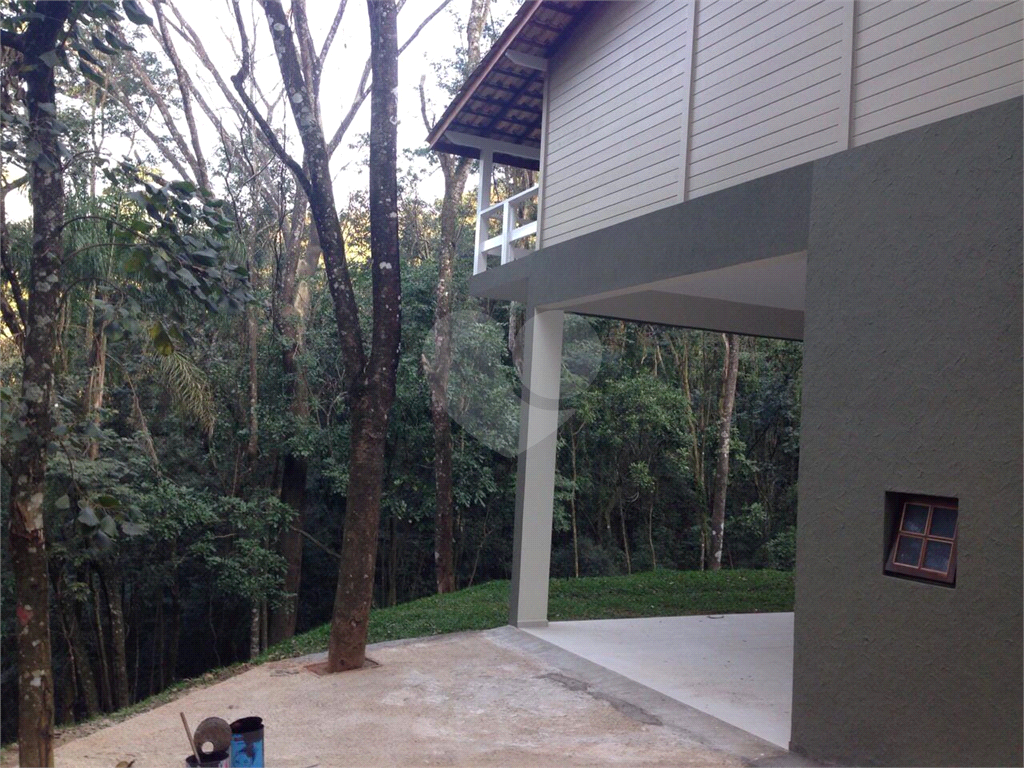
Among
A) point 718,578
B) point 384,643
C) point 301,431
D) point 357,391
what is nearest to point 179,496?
point 301,431

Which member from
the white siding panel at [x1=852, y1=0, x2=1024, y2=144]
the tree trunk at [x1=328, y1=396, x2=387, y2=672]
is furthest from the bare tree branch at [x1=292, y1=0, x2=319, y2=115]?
the white siding panel at [x1=852, y1=0, x2=1024, y2=144]

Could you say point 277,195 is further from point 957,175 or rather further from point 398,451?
point 957,175

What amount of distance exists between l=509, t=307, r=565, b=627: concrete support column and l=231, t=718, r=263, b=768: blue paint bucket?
445 centimetres

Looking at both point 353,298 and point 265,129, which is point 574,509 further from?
point 265,129

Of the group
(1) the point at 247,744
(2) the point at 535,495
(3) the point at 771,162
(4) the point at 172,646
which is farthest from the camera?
(4) the point at 172,646

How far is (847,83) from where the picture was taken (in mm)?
5469

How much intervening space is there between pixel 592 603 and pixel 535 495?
90.2 inches

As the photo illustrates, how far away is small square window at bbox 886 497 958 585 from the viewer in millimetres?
4402

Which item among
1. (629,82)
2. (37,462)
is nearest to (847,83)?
(629,82)

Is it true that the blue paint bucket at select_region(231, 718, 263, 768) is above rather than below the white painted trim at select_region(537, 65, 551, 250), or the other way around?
below

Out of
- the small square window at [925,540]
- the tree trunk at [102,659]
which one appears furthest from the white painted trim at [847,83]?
the tree trunk at [102,659]

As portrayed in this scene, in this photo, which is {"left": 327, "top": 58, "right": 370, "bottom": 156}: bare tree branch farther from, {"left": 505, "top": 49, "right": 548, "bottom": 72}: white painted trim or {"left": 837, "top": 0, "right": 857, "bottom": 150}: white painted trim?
{"left": 837, "top": 0, "right": 857, "bottom": 150}: white painted trim

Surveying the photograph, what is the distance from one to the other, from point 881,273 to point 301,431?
10.2 m

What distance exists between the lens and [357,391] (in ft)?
23.9
